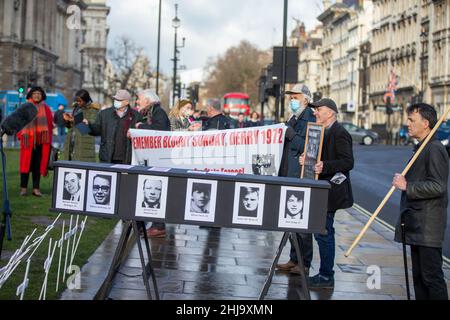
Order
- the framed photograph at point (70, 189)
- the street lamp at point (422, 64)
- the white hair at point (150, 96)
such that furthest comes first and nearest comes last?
the street lamp at point (422, 64) < the white hair at point (150, 96) < the framed photograph at point (70, 189)

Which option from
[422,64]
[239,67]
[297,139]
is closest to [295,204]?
[297,139]

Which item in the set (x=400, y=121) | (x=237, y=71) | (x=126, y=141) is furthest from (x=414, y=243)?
(x=237, y=71)

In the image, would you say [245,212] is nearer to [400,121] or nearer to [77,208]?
[77,208]

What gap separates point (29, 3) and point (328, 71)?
44.8 m

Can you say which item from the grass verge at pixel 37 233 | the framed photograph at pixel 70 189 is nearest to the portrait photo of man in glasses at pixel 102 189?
the framed photograph at pixel 70 189

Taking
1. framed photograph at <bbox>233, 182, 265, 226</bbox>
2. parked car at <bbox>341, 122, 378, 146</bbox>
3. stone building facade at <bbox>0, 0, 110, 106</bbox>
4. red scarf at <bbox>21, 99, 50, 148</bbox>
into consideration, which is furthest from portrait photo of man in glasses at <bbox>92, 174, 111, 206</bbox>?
parked car at <bbox>341, 122, 378, 146</bbox>

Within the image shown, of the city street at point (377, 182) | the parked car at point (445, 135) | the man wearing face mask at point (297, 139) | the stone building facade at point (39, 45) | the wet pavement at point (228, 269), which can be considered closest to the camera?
the wet pavement at point (228, 269)

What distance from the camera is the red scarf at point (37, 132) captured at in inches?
617

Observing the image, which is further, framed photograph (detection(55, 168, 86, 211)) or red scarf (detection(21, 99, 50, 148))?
red scarf (detection(21, 99, 50, 148))

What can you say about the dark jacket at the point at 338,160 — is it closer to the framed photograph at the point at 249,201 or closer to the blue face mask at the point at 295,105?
the blue face mask at the point at 295,105

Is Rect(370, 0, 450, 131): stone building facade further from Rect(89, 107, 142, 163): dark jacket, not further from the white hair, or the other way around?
the white hair

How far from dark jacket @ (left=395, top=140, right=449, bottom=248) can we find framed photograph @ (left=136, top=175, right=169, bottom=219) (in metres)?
1.95

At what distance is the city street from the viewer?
17734 millimetres

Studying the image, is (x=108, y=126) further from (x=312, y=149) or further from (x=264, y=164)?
(x=312, y=149)
